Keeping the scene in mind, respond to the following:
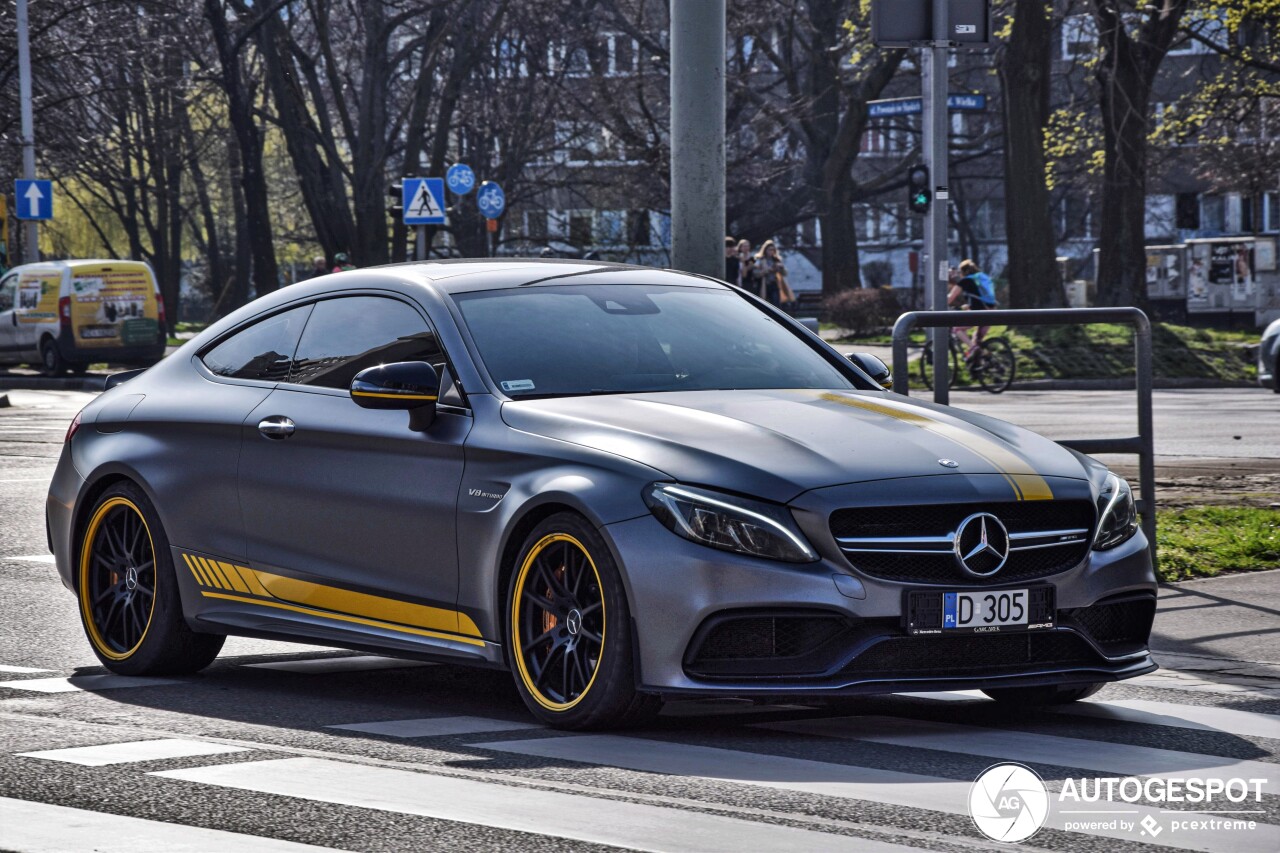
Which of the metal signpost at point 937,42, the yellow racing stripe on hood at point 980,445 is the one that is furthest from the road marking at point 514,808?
the metal signpost at point 937,42

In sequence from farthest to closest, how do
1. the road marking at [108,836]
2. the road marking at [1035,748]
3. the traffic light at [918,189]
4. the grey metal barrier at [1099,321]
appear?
the traffic light at [918,189], the grey metal barrier at [1099,321], the road marking at [1035,748], the road marking at [108,836]

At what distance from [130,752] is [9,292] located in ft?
98.7

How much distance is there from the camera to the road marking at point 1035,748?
18.4 ft

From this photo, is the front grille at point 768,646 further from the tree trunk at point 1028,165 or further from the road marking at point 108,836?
the tree trunk at point 1028,165

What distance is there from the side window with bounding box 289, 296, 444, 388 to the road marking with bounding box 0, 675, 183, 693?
1213 millimetres

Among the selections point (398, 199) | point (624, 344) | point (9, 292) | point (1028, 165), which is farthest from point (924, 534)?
point (9, 292)

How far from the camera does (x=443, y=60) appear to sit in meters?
→ 43.6

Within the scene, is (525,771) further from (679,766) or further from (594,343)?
(594,343)

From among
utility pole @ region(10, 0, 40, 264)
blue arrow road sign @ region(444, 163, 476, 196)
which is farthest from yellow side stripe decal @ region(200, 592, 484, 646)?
utility pole @ region(10, 0, 40, 264)

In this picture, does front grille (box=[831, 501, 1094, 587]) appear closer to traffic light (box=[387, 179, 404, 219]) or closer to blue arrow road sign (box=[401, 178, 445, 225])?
blue arrow road sign (box=[401, 178, 445, 225])

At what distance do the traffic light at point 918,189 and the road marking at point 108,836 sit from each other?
19314 millimetres

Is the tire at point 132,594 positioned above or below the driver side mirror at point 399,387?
below

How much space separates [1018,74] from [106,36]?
17739 millimetres

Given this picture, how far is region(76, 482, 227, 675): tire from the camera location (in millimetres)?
7699
